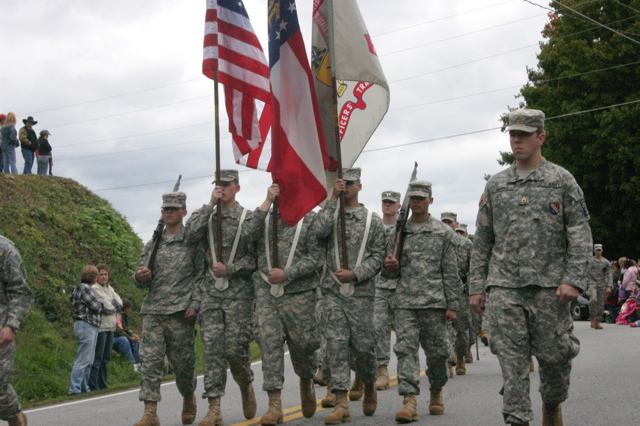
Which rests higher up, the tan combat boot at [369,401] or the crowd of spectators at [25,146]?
the crowd of spectators at [25,146]

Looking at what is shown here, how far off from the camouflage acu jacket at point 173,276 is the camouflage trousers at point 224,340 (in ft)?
0.80

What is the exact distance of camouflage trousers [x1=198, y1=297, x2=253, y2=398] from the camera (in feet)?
29.3

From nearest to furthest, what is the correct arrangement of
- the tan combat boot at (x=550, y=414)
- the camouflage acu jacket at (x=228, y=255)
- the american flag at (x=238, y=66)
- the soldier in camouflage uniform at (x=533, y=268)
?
the soldier in camouflage uniform at (x=533, y=268)
the tan combat boot at (x=550, y=414)
the camouflage acu jacket at (x=228, y=255)
the american flag at (x=238, y=66)

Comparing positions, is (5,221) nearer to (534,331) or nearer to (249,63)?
(249,63)

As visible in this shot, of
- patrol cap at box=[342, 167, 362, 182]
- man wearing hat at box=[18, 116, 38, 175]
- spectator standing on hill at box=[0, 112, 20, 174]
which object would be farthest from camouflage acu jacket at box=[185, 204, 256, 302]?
man wearing hat at box=[18, 116, 38, 175]

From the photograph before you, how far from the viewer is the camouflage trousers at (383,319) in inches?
455

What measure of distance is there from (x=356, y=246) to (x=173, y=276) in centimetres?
183

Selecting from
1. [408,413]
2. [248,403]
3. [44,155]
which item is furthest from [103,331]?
[44,155]

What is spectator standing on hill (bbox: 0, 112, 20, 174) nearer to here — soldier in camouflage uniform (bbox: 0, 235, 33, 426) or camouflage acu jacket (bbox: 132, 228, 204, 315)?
camouflage acu jacket (bbox: 132, 228, 204, 315)

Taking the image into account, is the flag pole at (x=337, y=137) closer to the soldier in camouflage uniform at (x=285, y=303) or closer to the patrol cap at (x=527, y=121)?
the soldier in camouflage uniform at (x=285, y=303)

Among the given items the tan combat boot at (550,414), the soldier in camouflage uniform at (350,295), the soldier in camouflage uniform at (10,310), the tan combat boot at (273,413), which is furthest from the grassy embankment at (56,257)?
the tan combat boot at (550,414)

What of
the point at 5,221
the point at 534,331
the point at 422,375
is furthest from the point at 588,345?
the point at 5,221

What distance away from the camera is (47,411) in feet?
38.5

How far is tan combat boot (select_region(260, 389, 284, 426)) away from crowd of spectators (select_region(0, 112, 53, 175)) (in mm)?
16230
